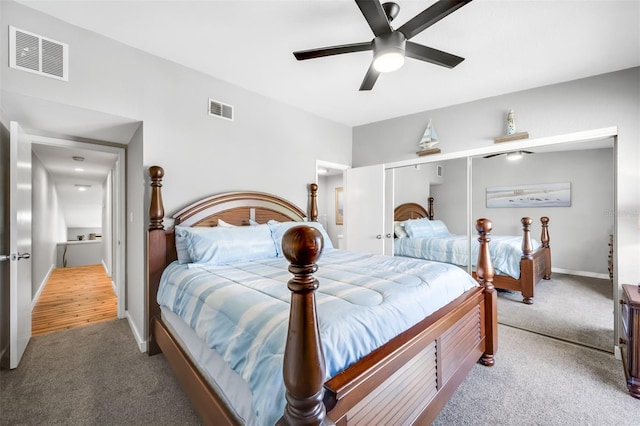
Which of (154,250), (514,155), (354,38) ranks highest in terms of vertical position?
(354,38)

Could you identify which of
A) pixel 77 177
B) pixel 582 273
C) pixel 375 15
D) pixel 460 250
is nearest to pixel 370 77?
pixel 375 15

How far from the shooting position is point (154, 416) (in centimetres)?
165

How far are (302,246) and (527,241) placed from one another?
10.6 feet

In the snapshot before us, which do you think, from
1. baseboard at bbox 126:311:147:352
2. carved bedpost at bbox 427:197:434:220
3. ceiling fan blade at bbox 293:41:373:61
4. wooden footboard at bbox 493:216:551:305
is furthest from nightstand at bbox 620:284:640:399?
baseboard at bbox 126:311:147:352

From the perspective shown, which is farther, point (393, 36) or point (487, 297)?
point (487, 297)

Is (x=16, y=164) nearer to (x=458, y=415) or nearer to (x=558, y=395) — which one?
(x=458, y=415)

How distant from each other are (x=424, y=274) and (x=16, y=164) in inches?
125

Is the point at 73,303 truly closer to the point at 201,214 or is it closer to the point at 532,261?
the point at 201,214

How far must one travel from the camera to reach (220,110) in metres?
2.94

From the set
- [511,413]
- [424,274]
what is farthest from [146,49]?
[511,413]

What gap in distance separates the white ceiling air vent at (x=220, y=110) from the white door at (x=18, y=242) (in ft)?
4.94

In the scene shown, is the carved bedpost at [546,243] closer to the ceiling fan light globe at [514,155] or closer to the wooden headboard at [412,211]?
the ceiling fan light globe at [514,155]

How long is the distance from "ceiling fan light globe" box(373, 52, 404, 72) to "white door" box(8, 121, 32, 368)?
9.15 ft

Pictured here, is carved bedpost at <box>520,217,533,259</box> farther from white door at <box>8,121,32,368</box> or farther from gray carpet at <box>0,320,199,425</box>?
white door at <box>8,121,32,368</box>
